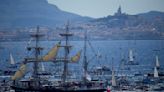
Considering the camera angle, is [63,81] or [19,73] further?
[19,73]

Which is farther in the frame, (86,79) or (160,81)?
(160,81)

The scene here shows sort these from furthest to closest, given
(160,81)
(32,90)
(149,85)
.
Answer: (160,81), (149,85), (32,90)

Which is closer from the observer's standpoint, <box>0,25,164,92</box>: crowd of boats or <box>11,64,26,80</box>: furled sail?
<box>0,25,164,92</box>: crowd of boats

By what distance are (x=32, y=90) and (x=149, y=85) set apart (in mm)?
20621

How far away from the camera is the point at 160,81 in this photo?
97438 mm

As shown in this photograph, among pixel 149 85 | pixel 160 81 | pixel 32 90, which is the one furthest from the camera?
pixel 160 81

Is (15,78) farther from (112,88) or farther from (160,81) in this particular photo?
(160,81)

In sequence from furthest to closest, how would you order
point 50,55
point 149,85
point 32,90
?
point 149,85 < point 50,55 < point 32,90

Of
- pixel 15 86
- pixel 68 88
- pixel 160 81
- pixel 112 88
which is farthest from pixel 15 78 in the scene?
pixel 160 81

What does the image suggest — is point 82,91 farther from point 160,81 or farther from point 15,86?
point 160,81

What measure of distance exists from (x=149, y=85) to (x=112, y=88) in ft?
23.3

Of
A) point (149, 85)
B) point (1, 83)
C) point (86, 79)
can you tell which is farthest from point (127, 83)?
point (1, 83)

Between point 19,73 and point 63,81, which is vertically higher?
point 19,73

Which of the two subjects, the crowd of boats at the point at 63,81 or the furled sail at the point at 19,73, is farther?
the furled sail at the point at 19,73
